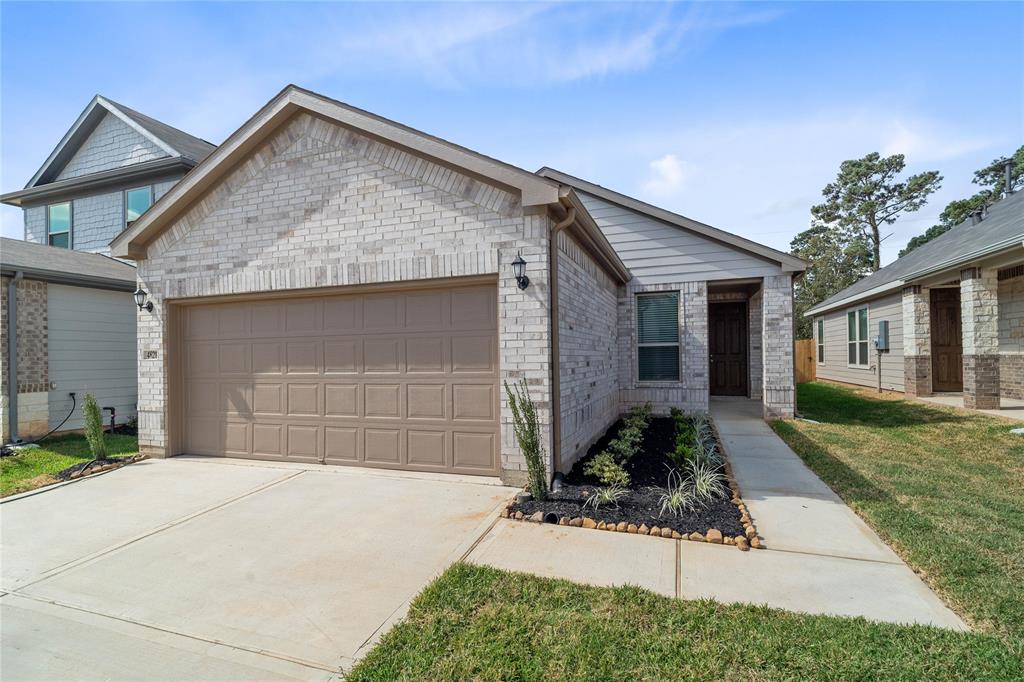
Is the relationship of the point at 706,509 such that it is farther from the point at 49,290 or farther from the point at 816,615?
the point at 49,290

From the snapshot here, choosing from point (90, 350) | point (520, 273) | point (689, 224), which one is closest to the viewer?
point (520, 273)

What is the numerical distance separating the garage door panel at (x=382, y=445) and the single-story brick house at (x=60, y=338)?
7035mm

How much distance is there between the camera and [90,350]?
9500mm

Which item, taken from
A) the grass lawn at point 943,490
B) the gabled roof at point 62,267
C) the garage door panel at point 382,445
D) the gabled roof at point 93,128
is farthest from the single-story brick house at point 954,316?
the gabled roof at point 93,128

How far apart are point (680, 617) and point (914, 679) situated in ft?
3.55

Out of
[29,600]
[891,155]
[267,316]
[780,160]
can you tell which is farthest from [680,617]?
[891,155]

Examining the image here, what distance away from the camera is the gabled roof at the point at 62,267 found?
840 cm

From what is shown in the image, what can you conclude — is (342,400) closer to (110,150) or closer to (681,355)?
(681,355)

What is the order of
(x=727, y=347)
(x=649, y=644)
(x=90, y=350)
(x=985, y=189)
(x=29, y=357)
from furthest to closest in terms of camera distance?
(x=985, y=189), (x=727, y=347), (x=90, y=350), (x=29, y=357), (x=649, y=644)

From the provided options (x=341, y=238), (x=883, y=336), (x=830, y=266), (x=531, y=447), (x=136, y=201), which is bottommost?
(x=531, y=447)

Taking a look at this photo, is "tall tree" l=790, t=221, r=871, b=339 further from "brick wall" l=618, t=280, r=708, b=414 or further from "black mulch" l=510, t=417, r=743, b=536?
"black mulch" l=510, t=417, r=743, b=536

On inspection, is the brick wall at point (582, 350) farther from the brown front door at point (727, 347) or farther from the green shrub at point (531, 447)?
the brown front door at point (727, 347)

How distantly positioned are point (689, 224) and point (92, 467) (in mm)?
11033

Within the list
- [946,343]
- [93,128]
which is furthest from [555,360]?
[93,128]
